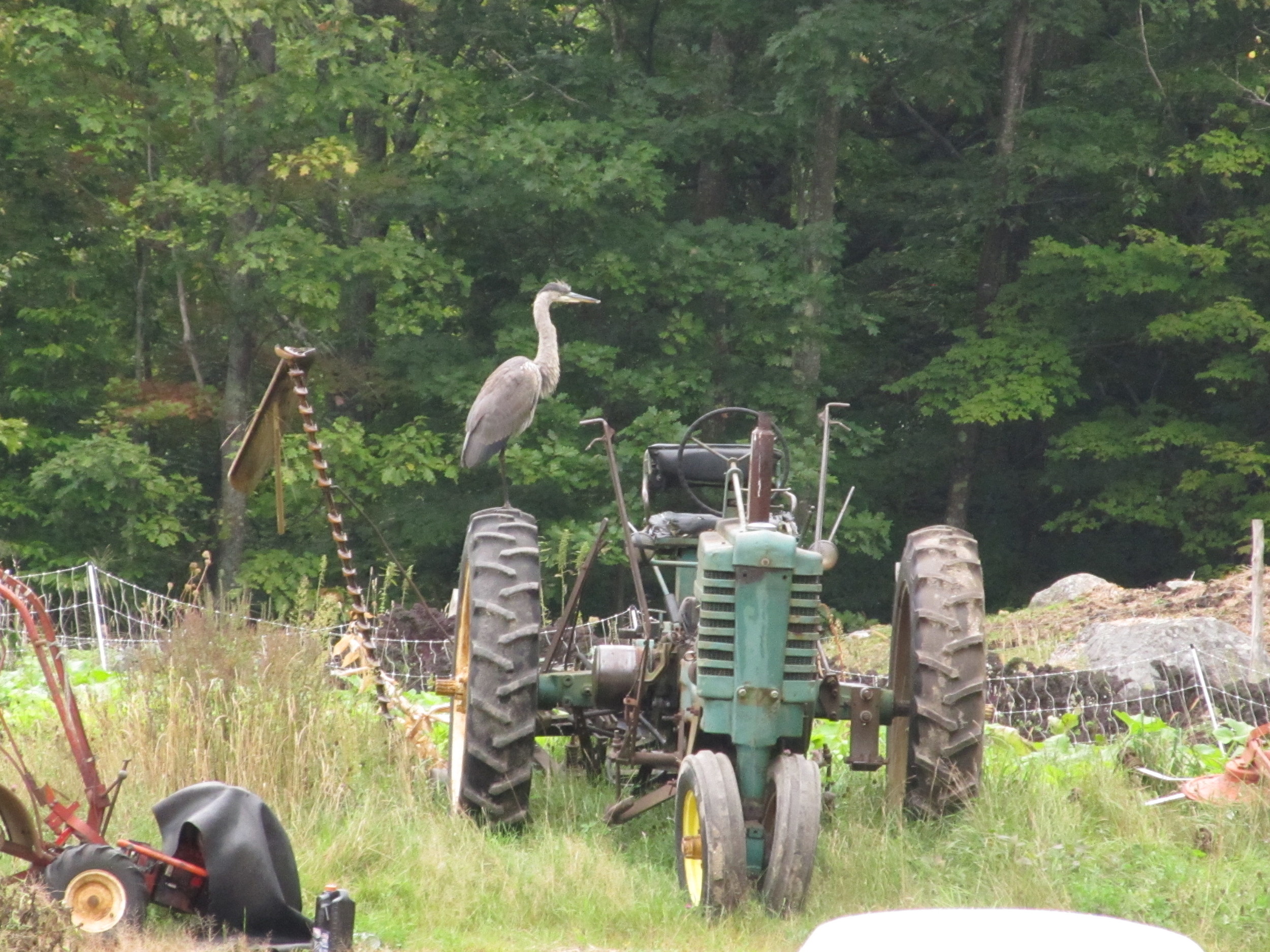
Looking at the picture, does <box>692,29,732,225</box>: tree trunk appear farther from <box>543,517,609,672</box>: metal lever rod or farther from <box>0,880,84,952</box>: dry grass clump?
<box>0,880,84,952</box>: dry grass clump

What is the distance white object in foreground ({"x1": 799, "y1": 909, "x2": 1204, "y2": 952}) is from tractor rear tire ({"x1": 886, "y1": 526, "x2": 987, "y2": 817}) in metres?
3.44

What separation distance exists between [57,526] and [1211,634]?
42.5 feet

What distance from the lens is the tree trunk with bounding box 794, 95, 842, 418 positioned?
1933cm

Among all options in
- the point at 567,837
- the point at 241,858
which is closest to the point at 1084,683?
the point at 567,837

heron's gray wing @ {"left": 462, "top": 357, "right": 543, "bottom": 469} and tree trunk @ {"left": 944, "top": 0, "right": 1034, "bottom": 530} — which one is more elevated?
tree trunk @ {"left": 944, "top": 0, "right": 1034, "bottom": 530}

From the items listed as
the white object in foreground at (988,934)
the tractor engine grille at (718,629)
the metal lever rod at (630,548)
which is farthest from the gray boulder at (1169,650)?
the white object in foreground at (988,934)

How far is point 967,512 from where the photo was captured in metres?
23.8

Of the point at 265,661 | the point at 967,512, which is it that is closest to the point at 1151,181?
the point at 967,512

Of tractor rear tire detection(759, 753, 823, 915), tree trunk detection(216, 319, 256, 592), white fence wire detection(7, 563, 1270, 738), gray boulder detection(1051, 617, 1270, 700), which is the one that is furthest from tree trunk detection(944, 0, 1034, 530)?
tractor rear tire detection(759, 753, 823, 915)

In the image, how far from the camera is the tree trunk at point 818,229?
19328 mm

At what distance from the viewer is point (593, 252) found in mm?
18766

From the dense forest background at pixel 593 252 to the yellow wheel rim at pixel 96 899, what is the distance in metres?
13.3

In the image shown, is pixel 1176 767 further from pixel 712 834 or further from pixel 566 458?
pixel 566 458

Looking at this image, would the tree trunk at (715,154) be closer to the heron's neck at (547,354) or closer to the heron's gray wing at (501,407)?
the heron's neck at (547,354)
